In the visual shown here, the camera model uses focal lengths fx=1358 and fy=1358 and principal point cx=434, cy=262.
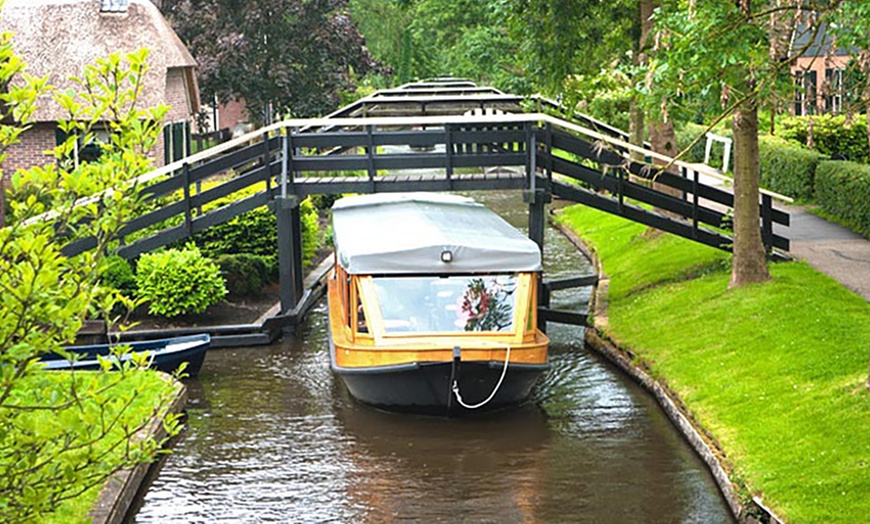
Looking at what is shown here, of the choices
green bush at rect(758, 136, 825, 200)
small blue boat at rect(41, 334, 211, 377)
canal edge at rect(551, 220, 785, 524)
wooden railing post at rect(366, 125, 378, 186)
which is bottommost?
canal edge at rect(551, 220, 785, 524)

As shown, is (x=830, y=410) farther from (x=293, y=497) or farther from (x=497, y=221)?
(x=497, y=221)

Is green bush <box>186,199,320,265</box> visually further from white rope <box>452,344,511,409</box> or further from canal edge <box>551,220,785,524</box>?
white rope <box>452,344,511,409</box>

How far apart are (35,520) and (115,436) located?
30.5 ft

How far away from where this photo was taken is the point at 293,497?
15375mm

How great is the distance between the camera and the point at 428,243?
741 inches

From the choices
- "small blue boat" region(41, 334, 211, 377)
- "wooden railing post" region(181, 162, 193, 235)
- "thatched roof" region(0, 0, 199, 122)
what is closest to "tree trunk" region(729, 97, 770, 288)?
"small blue boat" region(41, 334, 211, 377)

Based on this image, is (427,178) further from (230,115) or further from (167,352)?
(230,115)

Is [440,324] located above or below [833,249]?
above

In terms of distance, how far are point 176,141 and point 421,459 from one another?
1036 inches

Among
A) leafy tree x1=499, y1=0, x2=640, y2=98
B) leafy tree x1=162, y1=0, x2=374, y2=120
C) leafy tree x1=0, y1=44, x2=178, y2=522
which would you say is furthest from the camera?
leafy tree x1=162, y1=0, x2=374, y2=120

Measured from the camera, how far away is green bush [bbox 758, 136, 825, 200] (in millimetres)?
34625

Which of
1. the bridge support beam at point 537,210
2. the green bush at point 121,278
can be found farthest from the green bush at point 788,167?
the green bush at point 121,278

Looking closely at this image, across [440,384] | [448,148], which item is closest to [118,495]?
[440,384]

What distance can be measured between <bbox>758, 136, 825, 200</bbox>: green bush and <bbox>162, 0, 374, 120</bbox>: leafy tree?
15.2 meters
